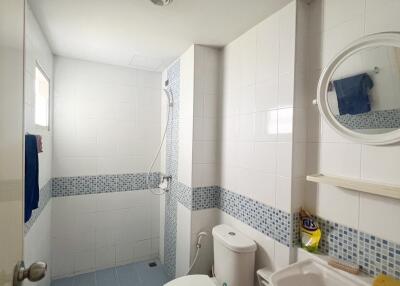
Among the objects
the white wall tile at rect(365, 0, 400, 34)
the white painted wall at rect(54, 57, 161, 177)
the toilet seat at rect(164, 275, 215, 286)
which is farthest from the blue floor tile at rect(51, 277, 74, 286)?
the white wall tile at rect(365, 0, 400, 34)

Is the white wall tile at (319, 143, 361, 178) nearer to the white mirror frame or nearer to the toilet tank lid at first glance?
the white mirror frame

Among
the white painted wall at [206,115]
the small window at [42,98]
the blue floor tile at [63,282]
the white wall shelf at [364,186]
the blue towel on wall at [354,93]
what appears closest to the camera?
the white wall shelf at [364,186]

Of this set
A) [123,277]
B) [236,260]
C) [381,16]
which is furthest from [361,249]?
[123,277]

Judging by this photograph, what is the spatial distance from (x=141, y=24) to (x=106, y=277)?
2300mm

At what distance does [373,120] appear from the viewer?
94 centimetres

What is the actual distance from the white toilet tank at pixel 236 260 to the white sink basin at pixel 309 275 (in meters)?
0.34

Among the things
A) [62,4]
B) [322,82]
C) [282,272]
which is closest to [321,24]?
[322,82]

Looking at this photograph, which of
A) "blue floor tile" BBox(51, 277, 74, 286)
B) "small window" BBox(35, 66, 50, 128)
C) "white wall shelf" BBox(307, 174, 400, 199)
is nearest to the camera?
"white wall shelf" BBox(307, 174, 400, 199)

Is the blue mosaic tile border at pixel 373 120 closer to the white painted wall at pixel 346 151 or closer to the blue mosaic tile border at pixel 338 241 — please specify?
the white painted wall at pixel 346 151

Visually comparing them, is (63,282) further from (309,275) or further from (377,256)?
(377,256)

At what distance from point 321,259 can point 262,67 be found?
1.11 metres

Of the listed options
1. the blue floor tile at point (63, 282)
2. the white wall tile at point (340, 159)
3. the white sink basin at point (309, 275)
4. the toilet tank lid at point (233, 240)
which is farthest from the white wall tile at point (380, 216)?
the blue floor tile at point (63, 282)

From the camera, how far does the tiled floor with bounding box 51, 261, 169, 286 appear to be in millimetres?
2158

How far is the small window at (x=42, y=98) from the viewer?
5.43 ft
